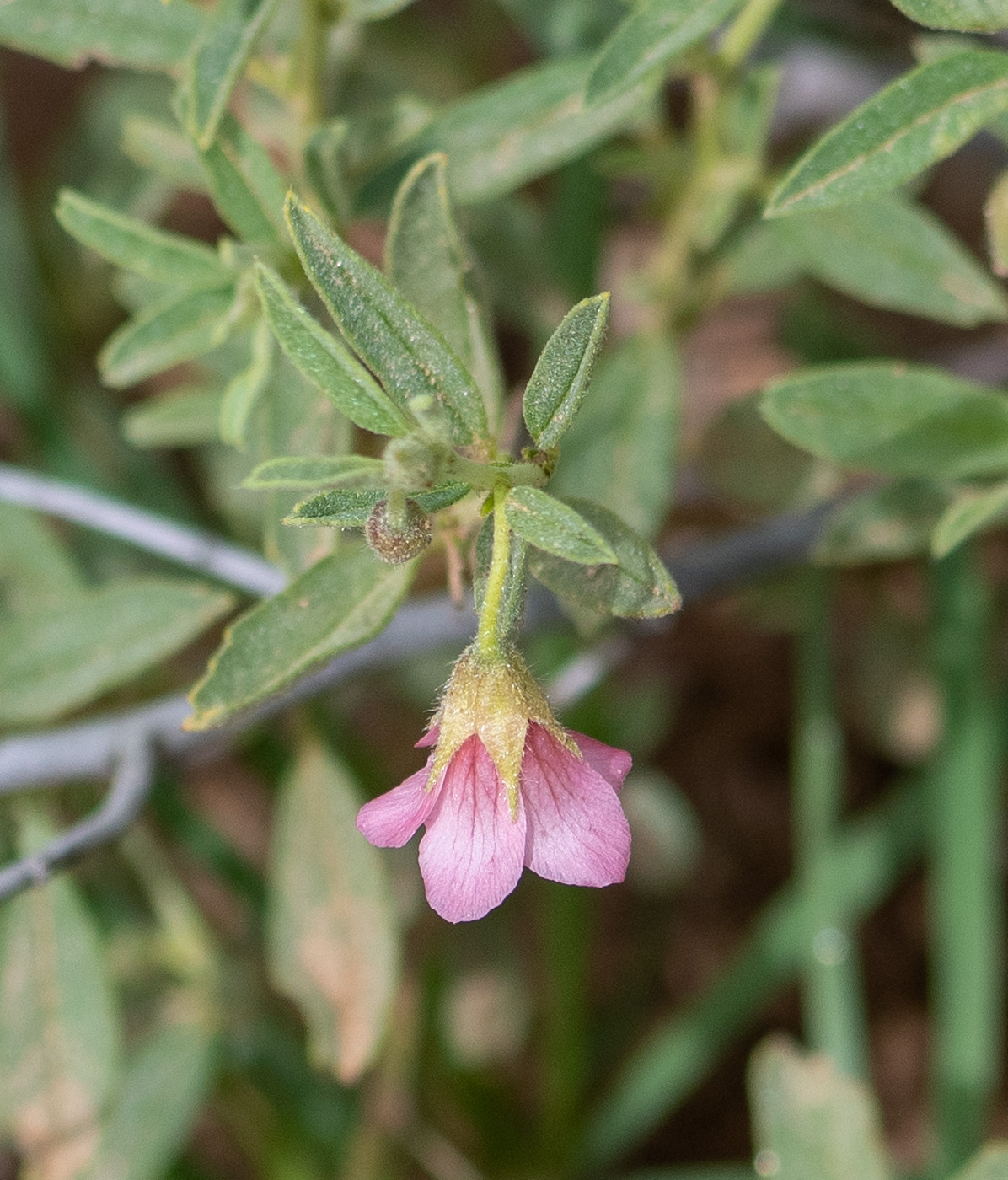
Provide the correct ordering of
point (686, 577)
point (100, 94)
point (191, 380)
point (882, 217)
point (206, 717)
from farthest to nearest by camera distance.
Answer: point (191, 380), point (100, 94), point (686, 577), point (882, 217), point (206, 717)

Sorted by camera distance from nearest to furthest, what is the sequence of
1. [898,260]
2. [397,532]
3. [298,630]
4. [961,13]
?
[397,532] < [961,13] < [298,630] < [898,260]

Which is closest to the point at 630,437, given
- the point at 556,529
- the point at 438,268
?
the point at 438,268

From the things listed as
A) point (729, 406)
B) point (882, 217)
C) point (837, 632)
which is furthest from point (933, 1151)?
point (882, 217)

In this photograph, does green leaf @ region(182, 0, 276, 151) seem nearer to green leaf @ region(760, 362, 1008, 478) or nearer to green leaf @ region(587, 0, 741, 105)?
green leaf @ region(587, 0, 741, 105)

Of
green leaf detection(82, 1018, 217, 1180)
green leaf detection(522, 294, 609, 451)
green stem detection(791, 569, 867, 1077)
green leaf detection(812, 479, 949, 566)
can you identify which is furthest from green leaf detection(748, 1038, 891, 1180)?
green leaf detection(522, 294, 609, 451)

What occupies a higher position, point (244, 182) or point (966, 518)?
point (244, 182)

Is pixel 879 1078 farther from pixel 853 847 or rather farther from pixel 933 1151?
pixel 853 847

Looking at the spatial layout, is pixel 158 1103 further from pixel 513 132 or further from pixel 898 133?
pixel 898 133
